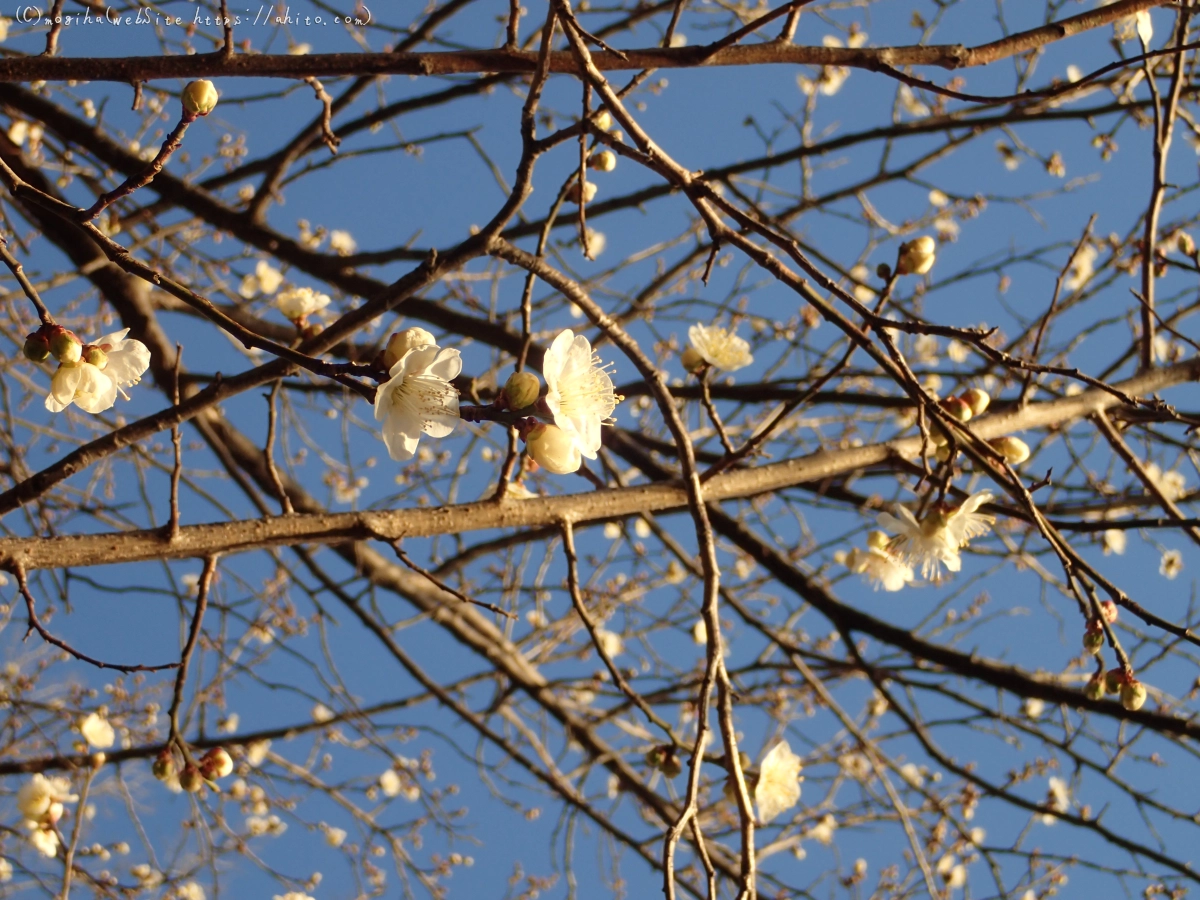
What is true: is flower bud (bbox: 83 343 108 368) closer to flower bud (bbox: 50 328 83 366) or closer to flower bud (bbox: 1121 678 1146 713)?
flower bud (bbox: 50 328 83 366)

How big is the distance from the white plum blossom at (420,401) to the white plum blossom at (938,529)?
0.88 metres

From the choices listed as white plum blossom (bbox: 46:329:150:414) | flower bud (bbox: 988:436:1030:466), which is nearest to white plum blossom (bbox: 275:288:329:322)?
white plum blossom (bbox: 46:329:150:414)

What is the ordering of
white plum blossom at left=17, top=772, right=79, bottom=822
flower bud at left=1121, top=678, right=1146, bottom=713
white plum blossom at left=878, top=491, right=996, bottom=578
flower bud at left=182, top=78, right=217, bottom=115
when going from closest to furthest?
flower bud at left=182, top=78, right=217, bottom=115 → flower bud at left=1121, top=678, right=1146, bottom=713 → white plum blossom at left=878, top=491, right=996, bottom=578 → white plum blossom at left=17, top=772, right=79, bottom=822

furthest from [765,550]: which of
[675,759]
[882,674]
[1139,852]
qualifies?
[1139,852]

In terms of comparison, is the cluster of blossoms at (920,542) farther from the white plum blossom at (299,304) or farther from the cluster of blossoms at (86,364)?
the cluster of blossoms at (86,364)

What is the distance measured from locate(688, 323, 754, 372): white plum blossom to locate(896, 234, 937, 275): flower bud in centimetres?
47

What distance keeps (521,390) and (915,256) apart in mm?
749

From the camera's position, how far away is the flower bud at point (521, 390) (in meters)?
1.15

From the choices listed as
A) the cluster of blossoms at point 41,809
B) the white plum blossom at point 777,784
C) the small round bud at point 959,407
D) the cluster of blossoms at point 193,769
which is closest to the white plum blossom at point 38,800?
the cluster of blossoms at point 41,809

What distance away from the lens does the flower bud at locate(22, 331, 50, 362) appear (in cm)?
120

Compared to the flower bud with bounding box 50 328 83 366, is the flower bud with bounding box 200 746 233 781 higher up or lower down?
lower down

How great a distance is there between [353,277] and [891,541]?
1667 mm

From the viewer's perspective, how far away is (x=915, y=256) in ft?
4.88

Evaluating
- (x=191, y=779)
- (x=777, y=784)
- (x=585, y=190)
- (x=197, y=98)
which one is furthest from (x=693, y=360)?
(x=191, y=779)
